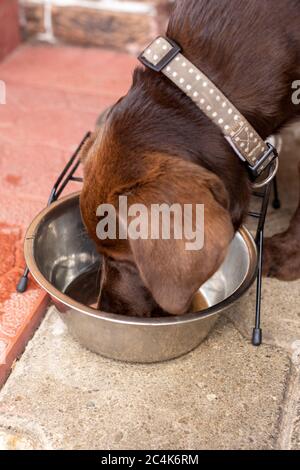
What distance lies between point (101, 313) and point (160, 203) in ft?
1.49

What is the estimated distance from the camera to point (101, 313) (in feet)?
6.36

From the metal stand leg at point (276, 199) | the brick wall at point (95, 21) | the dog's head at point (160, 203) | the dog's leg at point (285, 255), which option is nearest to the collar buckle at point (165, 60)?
the dog's head at point (160, 203)

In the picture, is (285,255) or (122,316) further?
(285,255)

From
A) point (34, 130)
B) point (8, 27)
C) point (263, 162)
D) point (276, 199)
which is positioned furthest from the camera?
point (8, 27)

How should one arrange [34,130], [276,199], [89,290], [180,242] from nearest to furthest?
1. [180,242]
2. [89,290]
3. [276,199]
4. [34,130]

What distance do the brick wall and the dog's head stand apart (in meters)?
2.63

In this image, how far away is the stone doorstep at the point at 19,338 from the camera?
2143 millimetres

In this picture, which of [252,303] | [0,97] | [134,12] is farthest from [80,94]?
[252,303]

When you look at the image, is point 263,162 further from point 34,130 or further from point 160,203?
point 34,130

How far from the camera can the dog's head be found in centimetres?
166

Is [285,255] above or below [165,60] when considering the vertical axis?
below

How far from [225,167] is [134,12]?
2.73 meters

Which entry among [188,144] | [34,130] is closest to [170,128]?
[188,144]

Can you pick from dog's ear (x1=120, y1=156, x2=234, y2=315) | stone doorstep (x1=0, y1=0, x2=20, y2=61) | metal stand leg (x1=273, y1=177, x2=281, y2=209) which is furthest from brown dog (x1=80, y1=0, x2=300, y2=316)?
stone doorstep (x1=0, y1=0, x2=20, y2=61)
